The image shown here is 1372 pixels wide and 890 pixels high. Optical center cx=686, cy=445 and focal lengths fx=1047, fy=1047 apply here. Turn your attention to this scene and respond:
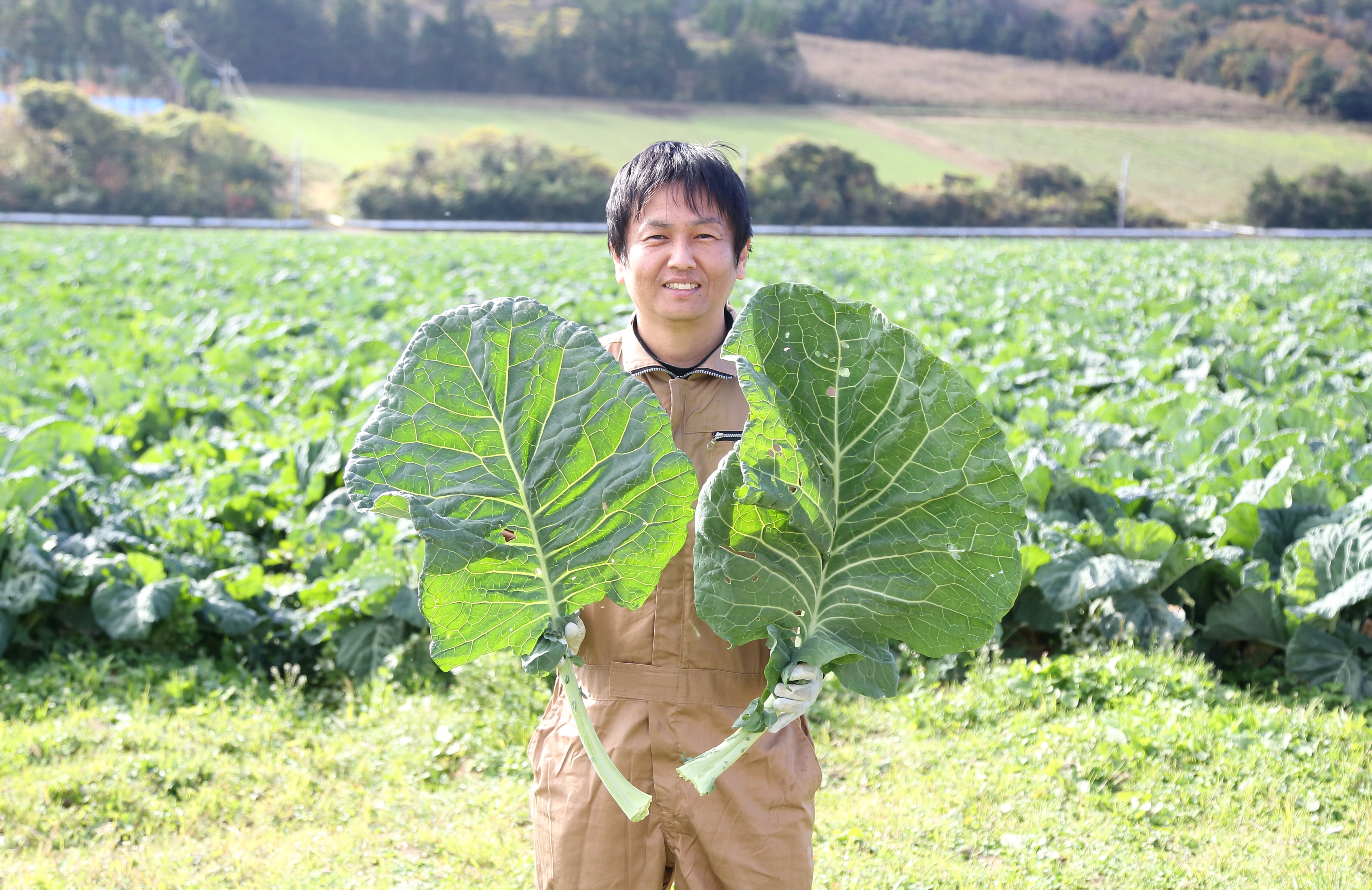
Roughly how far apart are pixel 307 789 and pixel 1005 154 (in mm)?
64634

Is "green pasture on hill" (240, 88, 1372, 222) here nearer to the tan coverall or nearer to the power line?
the power line

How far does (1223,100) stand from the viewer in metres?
80.1

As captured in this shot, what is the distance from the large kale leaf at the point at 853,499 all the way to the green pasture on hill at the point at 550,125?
5060 cm

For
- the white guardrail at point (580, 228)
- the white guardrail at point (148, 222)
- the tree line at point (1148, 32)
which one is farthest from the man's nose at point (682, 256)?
the tree line at point (1148, 32)

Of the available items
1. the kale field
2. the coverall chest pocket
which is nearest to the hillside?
the kale field

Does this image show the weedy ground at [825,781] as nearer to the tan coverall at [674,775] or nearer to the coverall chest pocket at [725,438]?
the tan coverall at [674,775]

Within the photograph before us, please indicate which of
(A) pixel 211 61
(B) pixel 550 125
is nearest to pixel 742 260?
(B) pixel 550 125

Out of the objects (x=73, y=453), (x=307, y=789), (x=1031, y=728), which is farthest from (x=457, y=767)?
(x=73, y=453)

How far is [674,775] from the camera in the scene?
1917 millimetres

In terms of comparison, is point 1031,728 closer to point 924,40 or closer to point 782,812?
point 782,812

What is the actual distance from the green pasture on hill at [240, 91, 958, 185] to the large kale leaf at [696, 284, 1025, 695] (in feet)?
166

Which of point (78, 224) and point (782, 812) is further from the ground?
point (782, 812)

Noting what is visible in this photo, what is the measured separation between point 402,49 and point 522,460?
78.9 metres

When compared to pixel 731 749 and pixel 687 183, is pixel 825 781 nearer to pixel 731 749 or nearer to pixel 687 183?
pixel 731 749
